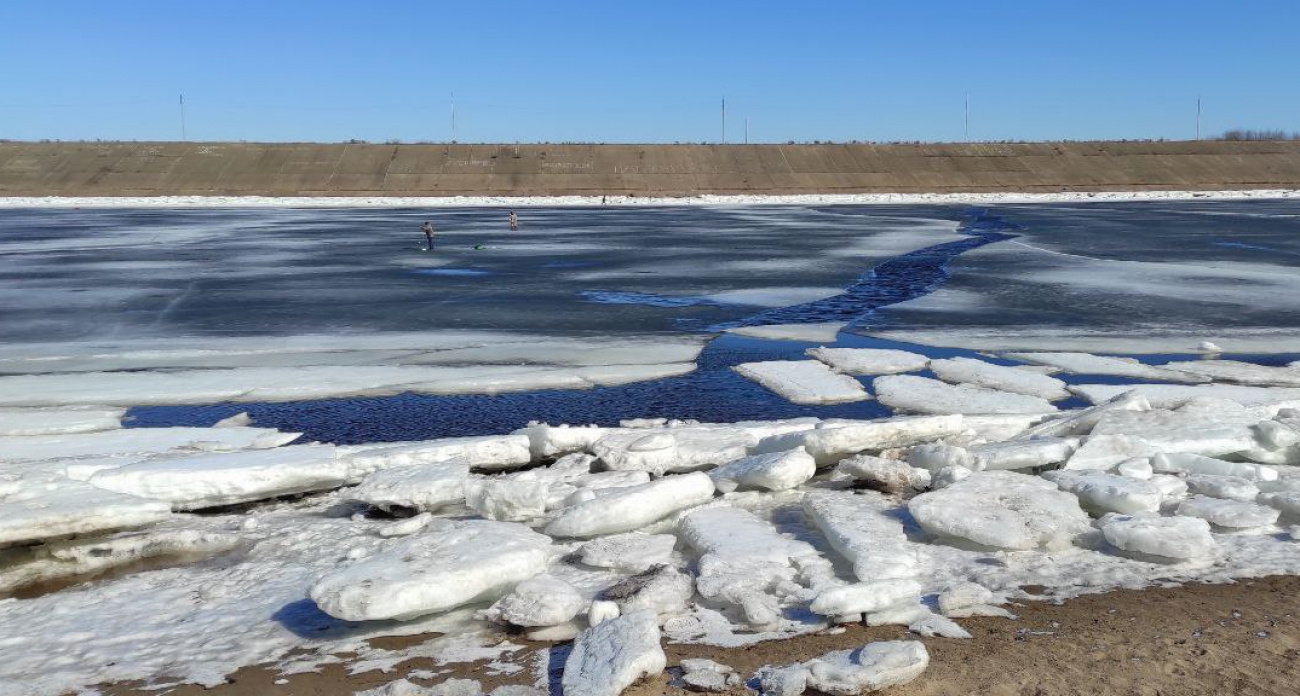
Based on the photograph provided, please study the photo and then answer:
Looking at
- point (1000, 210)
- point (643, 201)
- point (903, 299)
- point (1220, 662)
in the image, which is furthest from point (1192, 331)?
point (643, 201)

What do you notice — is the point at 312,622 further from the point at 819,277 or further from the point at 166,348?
the point at 819,277

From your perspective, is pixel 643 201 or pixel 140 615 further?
pixel 643 201

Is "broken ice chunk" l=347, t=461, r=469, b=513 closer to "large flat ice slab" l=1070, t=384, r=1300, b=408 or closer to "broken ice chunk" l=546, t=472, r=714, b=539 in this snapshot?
"broken ice chunk" l=546, t=472, r=714, b=539

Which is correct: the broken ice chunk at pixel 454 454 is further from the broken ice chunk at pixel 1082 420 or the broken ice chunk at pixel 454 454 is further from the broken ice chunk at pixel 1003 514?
the broken ice chunk at pixel 1082 420

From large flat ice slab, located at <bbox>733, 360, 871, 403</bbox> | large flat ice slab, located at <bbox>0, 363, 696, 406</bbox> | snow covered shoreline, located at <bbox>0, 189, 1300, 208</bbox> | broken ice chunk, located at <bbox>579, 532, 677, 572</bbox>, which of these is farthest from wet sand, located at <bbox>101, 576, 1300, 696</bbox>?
snow covered shoreline, located at <bbox>0, 189, 1300, 208</bbox>

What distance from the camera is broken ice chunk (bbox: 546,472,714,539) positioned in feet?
16.2

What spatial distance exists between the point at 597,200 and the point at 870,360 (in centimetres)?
4115

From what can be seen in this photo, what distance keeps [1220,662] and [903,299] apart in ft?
35.3

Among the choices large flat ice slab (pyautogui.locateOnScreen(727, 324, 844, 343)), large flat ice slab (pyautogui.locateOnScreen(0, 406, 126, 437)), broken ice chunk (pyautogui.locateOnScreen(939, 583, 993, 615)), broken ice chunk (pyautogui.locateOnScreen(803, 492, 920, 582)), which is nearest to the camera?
broken ice chunk (pyautogui.locateOnScreen(939, 583, 993, 615))

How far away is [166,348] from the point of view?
422 inches

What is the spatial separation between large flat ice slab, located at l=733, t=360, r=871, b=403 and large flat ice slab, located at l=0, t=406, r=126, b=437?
4783 millimetres

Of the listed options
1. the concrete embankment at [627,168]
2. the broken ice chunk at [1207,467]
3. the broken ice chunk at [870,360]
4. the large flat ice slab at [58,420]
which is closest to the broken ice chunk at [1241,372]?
the broken ice chunk at [870,360]

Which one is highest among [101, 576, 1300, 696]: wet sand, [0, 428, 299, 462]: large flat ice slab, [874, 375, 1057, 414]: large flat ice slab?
[0, 428, 299, 462]: large flat ice slab

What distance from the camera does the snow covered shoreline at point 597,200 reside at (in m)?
47.1
